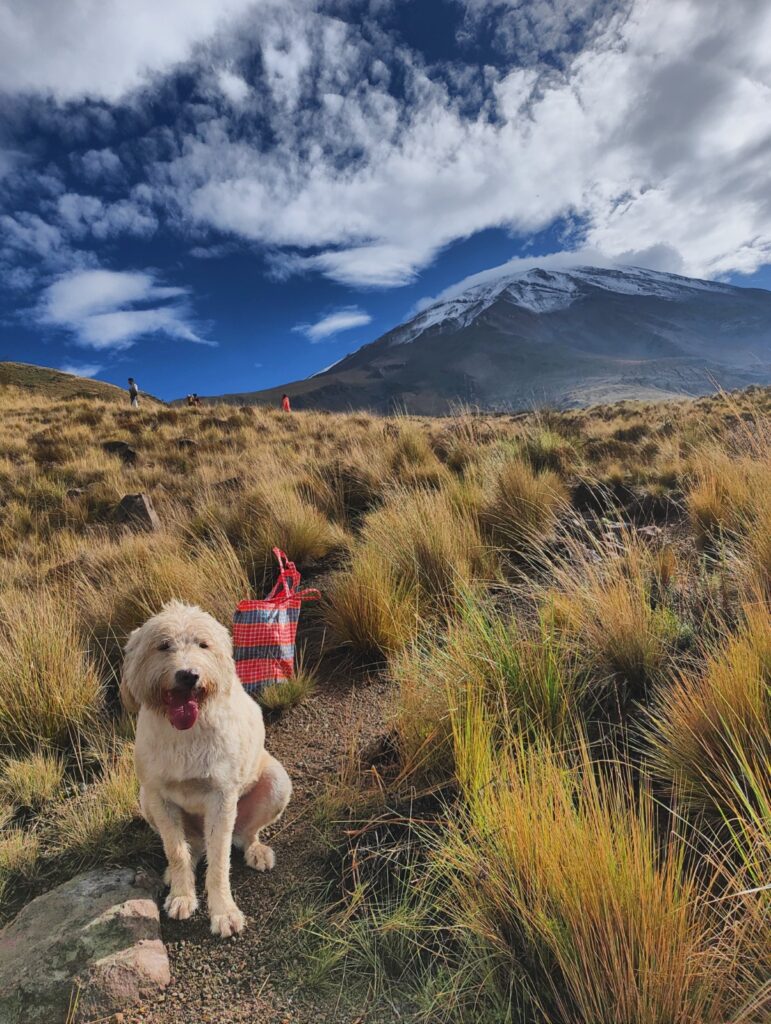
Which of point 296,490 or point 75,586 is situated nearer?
point 75,586

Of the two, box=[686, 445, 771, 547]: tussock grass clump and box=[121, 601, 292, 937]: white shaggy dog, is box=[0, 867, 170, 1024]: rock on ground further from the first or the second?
box=[686, 445, 771, 547]: tussock grass clump

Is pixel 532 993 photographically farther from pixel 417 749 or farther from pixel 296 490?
pixel 296 490

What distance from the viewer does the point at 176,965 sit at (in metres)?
1.95

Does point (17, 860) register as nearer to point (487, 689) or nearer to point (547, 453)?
point (487, 689)

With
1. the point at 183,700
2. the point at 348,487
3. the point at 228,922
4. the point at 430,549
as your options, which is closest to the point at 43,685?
the point at 183,700

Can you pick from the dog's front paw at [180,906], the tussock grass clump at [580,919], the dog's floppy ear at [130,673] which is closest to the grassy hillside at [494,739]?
the tussock grass clump at [580,919]

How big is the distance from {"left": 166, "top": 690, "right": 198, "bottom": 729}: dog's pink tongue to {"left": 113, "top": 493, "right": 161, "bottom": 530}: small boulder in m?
5.47

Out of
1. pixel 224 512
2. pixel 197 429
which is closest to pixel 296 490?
pixel 224 512

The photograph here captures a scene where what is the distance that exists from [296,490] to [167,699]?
5.62 metres

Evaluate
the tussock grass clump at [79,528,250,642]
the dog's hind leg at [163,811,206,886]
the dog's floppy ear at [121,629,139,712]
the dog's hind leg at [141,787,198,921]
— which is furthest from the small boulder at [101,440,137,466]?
the dog's hind leg at [141,787,198,921]

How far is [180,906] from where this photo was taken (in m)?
2.12

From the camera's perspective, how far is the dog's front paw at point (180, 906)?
2107 millimetres

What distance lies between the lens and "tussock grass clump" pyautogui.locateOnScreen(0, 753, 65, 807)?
110 inches

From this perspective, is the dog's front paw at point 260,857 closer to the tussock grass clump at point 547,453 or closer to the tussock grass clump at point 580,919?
the tussock grass clump at point 580,919
